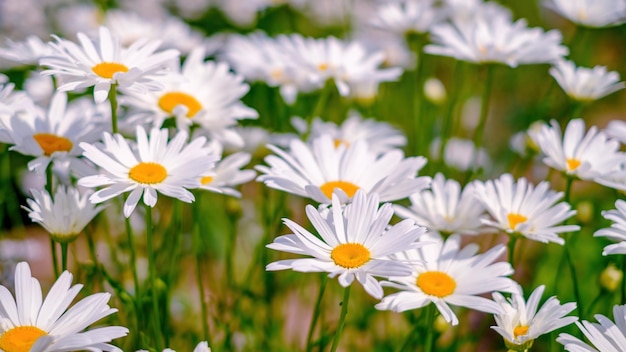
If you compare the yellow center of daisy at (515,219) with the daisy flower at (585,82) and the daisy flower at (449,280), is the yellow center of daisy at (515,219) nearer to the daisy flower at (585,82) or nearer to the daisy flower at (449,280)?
the daisy flower at (449,280)

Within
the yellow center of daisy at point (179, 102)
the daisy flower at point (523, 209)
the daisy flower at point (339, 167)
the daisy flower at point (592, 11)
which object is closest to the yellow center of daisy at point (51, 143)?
the yellow center of daisy at point (179, 102)

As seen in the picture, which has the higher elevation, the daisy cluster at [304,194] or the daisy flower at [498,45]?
the daisy flower at [498,45]

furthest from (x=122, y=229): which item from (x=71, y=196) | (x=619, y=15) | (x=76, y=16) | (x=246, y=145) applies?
(x=619, y=15)

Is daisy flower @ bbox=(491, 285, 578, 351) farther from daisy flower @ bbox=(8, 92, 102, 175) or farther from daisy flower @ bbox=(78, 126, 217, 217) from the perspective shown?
daisy flower @ bbox=(8, 92, 102, 175)

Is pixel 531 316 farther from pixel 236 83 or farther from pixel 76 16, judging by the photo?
pixel 76 16

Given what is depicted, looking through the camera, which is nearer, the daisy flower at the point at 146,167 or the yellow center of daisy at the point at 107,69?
the daisy flower at the point at 146,167

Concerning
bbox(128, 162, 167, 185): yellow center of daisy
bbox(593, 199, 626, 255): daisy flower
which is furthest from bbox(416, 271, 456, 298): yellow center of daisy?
bbox(128, 162, 167, 185): yellow center of daisy
